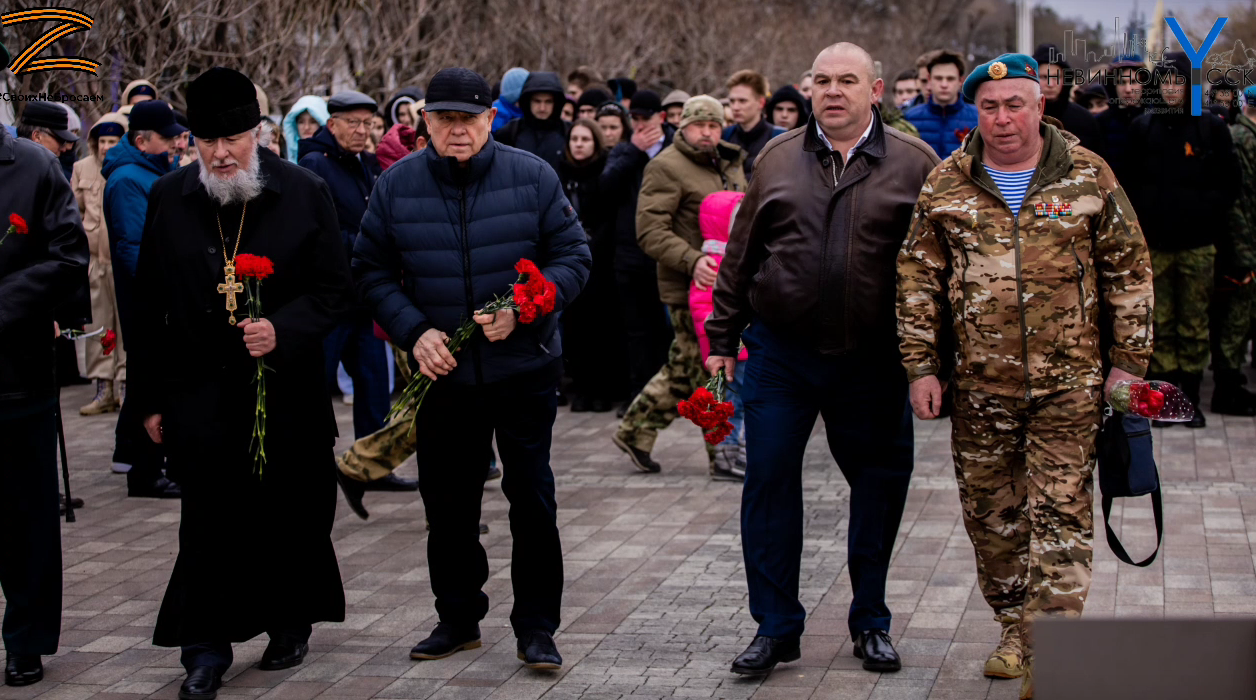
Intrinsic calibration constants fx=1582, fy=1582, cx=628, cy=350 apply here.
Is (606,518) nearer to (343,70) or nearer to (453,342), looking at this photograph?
(453,342)

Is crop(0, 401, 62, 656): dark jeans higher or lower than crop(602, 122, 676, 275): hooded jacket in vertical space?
lower

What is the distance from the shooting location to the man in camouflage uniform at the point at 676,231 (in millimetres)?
Answer: 9305

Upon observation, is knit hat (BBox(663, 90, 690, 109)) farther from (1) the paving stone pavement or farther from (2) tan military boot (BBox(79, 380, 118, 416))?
(2) tan military boot (BBox(79, 380, 118, 416))

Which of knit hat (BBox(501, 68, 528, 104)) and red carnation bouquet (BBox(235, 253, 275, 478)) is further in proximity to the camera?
knit hat (BBox(501, 68, 528, 104))

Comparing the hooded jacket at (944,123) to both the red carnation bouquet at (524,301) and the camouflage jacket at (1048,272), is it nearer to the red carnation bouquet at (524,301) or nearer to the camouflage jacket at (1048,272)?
the camouflage jacket at (1048,272)

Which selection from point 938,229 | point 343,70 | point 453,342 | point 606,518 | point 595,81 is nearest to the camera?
point 938,229

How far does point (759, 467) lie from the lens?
5.66 metres

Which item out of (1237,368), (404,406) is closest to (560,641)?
(404,406)

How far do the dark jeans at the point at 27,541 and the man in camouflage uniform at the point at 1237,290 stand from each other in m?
8.19

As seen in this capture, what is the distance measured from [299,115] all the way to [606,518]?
432 cm

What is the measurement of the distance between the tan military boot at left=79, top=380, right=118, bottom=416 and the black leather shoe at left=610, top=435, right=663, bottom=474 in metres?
4.88

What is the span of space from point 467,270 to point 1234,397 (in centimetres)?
720

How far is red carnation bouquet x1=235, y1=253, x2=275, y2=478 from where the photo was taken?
18.1 feet

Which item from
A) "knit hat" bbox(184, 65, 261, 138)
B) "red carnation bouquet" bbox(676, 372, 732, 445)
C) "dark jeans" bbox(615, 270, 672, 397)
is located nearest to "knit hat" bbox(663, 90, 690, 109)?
"dark jeans" bbox(615, 270, 672, 397)
